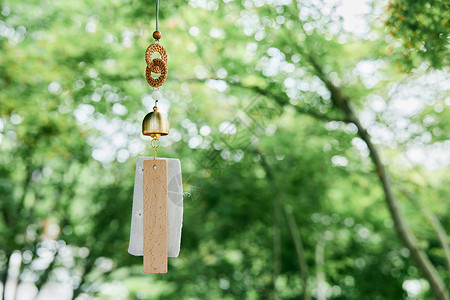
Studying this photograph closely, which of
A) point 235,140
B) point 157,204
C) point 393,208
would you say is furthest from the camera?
point 235,140

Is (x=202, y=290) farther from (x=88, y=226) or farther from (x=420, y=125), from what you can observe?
(x=420, y=125)

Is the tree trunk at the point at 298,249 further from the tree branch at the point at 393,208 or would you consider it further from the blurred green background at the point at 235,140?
the tree branch at the point at 393,208

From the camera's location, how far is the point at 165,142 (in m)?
4.61

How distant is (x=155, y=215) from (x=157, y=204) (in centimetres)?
3

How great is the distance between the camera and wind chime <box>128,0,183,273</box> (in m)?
1.30

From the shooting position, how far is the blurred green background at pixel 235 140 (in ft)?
10.7

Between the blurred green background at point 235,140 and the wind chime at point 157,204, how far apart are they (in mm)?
314

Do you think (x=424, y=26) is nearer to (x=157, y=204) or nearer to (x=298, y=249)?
(x=157, y=204)

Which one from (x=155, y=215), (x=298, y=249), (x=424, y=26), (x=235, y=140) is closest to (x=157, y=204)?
(x=155, y=215)

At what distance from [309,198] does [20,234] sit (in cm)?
304

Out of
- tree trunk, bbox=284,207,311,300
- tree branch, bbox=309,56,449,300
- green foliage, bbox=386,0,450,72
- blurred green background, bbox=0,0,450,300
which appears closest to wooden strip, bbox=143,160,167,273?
blurred green background, bbox=0,0,450,300

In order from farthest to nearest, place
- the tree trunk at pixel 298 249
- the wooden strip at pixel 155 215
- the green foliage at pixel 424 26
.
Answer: the tree trunk at pixel 298 249, the green foliage at pixel 424 26, the wooden strip at pixel 155 215

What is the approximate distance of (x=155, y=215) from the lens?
4.29ft

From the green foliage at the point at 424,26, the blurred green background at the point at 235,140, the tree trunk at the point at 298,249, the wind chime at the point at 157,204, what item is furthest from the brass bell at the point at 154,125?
the tree trunk at the point at 298,249
